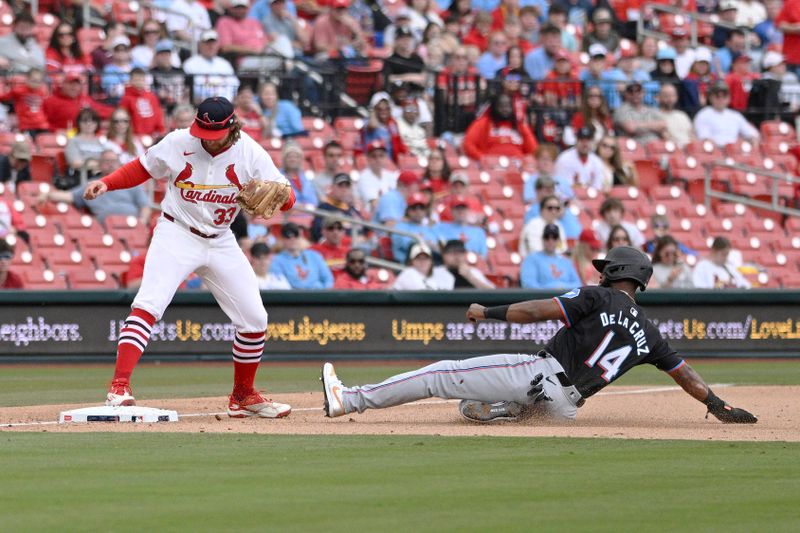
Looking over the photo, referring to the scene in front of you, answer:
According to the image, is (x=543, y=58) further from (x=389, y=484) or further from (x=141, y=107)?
(x=389, y=484)

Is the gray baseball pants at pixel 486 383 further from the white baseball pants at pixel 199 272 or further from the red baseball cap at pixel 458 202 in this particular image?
the red baseball cap at pixel 458 202

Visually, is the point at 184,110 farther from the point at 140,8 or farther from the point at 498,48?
the point at 498,48

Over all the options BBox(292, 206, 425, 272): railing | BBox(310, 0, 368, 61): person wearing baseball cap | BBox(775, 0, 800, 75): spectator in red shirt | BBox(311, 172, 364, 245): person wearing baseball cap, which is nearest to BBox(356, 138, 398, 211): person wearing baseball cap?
BBox(311, 172, 364, 245): person wearing baseball cap

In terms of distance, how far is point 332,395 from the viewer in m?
9.15

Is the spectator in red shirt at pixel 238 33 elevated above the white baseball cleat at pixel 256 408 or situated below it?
above

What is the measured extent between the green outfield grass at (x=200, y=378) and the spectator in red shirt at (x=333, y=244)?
1.74 m

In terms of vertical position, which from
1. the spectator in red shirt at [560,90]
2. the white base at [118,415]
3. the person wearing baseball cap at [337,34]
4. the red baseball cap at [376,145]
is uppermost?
the person wearing baseball cap at [337,34]

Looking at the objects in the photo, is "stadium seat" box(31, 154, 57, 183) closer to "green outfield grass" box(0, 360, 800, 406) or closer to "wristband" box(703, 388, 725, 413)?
"green outfield grass" box(0, 360, 800, 406)

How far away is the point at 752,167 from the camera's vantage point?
21188 millimetres

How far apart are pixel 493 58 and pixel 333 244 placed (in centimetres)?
548

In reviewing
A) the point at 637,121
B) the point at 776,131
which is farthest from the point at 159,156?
the point at 776,131

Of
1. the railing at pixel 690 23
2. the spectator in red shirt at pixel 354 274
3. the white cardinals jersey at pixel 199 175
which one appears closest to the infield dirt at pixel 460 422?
the white cardinals jersey at pixel 199 175

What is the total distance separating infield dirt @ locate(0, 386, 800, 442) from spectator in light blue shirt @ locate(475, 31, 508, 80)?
34.8 ft

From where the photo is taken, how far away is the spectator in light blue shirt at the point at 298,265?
1634 centimetres
